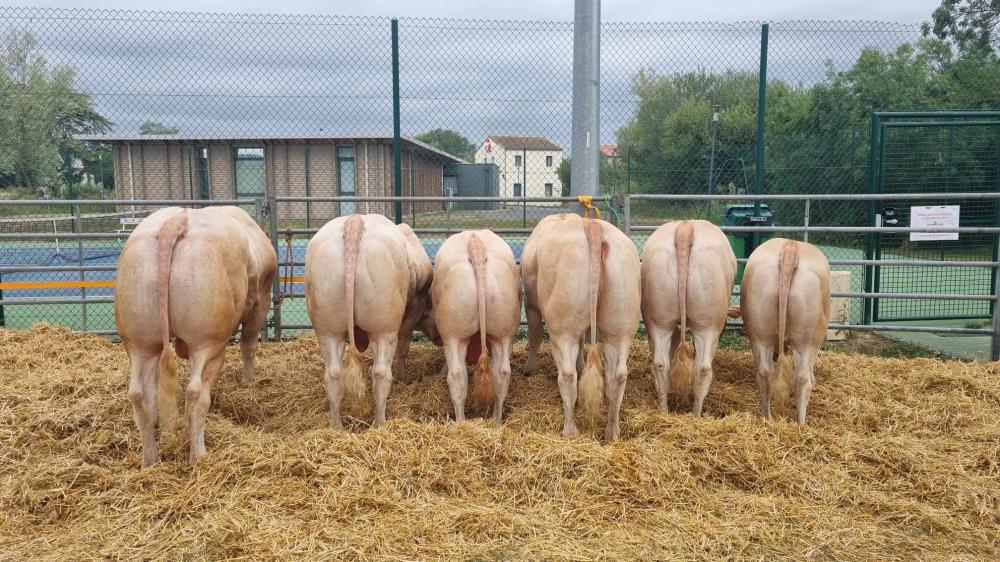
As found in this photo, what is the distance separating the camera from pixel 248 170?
10547mm

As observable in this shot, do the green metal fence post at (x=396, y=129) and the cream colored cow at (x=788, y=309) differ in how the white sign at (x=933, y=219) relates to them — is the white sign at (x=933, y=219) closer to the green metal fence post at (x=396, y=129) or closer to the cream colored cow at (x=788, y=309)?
the cream colored cow at (x=788, y=309)

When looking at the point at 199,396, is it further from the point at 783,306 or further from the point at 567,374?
the point at 783,306

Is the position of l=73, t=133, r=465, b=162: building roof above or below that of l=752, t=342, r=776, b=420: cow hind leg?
above

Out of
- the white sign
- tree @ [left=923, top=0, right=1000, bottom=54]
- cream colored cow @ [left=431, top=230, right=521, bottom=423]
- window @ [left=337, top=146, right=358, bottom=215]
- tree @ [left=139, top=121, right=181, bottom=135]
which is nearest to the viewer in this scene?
cream colored cow @ [left=431, top=230, right=521, bottom=423]

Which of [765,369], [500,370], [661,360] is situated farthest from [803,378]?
[500,370]

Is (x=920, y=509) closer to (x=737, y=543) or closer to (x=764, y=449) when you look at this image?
(x=764, y=449)

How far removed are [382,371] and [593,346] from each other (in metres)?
1.40

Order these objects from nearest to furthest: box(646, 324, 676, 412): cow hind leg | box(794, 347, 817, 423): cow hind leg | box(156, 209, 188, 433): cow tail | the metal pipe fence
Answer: box(156, 209, 188, 433): cow tail
box(794, 347, 817, 423): cow hind leg
box(646, 324, 676, 412): cow hind leg
the metal pipe fence

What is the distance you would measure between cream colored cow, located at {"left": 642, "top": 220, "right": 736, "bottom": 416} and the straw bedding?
340mm

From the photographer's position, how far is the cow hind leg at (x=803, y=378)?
15.1 feet

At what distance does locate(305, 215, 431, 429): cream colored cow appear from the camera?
4.32 metres

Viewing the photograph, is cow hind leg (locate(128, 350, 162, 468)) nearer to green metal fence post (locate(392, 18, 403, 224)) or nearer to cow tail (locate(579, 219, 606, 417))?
cow tail (locate(579, 219, 606, 417))

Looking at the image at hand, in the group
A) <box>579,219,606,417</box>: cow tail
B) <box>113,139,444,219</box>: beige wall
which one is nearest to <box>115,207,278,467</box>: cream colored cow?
<box>579,219,606,417</box>: cow tail

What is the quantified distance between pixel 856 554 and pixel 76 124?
41.2 feet
